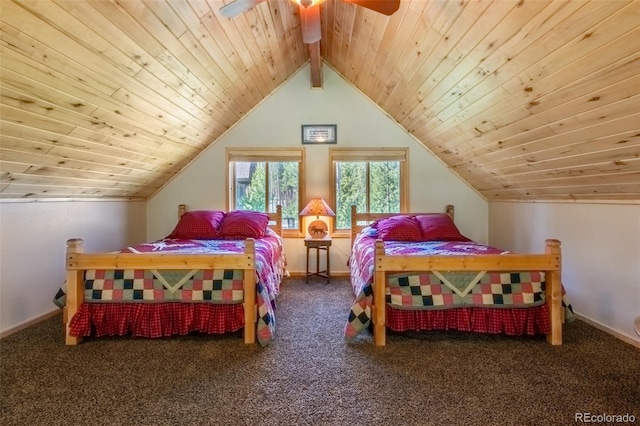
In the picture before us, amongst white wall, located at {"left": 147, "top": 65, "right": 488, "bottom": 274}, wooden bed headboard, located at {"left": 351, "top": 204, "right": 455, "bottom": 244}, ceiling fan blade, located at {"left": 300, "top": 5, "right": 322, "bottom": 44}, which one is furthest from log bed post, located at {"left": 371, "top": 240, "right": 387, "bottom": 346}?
white wall, located at {"left": 147, "top": 65, "right": 488, "bottom": 274}

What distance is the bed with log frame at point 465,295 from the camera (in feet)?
6.84

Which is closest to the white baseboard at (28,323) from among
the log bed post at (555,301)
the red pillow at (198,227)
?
the red pillow at (198,227)

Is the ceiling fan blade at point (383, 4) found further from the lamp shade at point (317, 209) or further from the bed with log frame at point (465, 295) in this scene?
the lamp shade at point (317, 209)

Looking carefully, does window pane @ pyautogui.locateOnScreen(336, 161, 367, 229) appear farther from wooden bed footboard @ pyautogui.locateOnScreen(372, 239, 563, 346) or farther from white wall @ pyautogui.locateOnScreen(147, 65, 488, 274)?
wooden bed footboard @ pyautogui.locateOnScreen(372, 239, 563, 346)

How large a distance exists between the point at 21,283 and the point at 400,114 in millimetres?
3878

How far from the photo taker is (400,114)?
12.0 feet

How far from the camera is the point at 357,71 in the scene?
3.52 meters

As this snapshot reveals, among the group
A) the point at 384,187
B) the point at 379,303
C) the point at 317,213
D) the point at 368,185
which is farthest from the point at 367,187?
the point at 379,303

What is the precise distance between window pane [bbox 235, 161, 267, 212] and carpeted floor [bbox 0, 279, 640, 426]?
83.7 inches

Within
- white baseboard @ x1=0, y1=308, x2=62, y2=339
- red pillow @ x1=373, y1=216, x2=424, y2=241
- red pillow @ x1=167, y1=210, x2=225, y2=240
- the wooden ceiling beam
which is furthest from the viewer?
red pillow @ x1=167, y1=210, x2=225, y2=240

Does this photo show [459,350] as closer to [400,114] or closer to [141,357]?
[141,357]

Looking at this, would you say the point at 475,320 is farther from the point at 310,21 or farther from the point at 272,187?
the point at 272,187

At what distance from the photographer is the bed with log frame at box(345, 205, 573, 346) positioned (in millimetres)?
2086

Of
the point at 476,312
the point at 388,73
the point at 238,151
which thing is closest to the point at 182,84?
the point at 238,151
